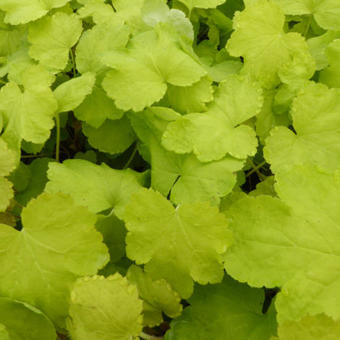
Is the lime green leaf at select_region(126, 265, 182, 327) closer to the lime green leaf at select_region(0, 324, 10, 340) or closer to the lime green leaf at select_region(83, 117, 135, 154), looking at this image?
the lime green leaf at select_region(0, 324, 10, 340)

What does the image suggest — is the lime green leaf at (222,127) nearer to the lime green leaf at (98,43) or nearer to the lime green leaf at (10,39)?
the lime green leaf at (98,43)

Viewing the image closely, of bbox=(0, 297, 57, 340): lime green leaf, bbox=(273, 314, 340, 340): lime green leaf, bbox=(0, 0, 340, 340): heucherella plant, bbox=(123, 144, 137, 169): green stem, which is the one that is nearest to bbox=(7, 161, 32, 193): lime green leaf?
bbox=(0, 0, 340, 340): heucherella plant

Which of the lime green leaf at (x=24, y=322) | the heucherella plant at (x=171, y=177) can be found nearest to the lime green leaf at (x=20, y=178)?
the heucherella plant at (x=171, y=177)

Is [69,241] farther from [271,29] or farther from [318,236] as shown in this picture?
[271,29]

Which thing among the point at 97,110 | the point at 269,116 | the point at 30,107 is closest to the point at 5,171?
the point at 30,107

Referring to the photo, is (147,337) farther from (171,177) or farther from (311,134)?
(311,134)
